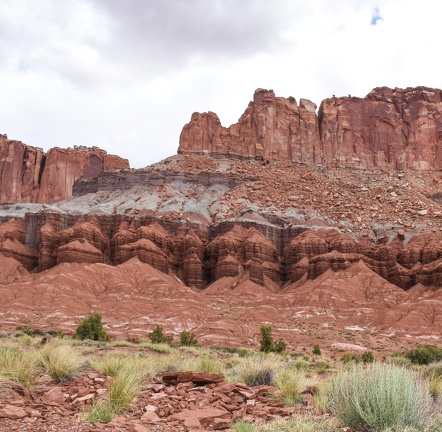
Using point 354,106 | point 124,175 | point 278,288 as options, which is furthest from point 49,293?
point 354,106

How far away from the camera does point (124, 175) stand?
10681 cm

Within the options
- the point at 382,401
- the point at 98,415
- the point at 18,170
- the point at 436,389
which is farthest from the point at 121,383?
the point at 18,170

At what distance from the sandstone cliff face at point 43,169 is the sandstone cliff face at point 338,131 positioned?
32.9m

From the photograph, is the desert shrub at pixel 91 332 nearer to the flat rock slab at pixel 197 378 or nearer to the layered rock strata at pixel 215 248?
the flat rock slab at pixel 197 378

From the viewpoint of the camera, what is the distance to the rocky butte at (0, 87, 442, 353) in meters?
58.8

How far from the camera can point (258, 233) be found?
3351 inches

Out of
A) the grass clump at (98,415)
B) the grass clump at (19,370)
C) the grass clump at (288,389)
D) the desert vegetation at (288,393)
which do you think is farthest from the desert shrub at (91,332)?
the grass clump at (98,415)

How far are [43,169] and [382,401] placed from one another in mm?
146630

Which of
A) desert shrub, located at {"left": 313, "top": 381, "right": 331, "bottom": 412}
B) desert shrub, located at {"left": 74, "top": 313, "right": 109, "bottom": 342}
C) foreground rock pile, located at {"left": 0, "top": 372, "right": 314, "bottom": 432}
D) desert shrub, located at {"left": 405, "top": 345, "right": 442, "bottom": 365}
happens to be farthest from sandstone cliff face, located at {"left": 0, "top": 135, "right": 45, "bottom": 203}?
desert shrub, located at {"left": 313, "top": 381, "right": 331, "bottom": 412}

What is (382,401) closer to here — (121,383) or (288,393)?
(288,393)

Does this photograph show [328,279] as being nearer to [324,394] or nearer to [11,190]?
[324,394]

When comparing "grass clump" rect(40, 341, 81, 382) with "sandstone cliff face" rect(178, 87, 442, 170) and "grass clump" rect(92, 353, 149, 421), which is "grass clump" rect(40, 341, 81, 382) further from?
"sandstone cliff face" rect(178, 87, 442, 170)

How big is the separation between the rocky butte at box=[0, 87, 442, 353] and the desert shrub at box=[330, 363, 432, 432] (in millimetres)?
38616

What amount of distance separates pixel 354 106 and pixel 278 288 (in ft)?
231
